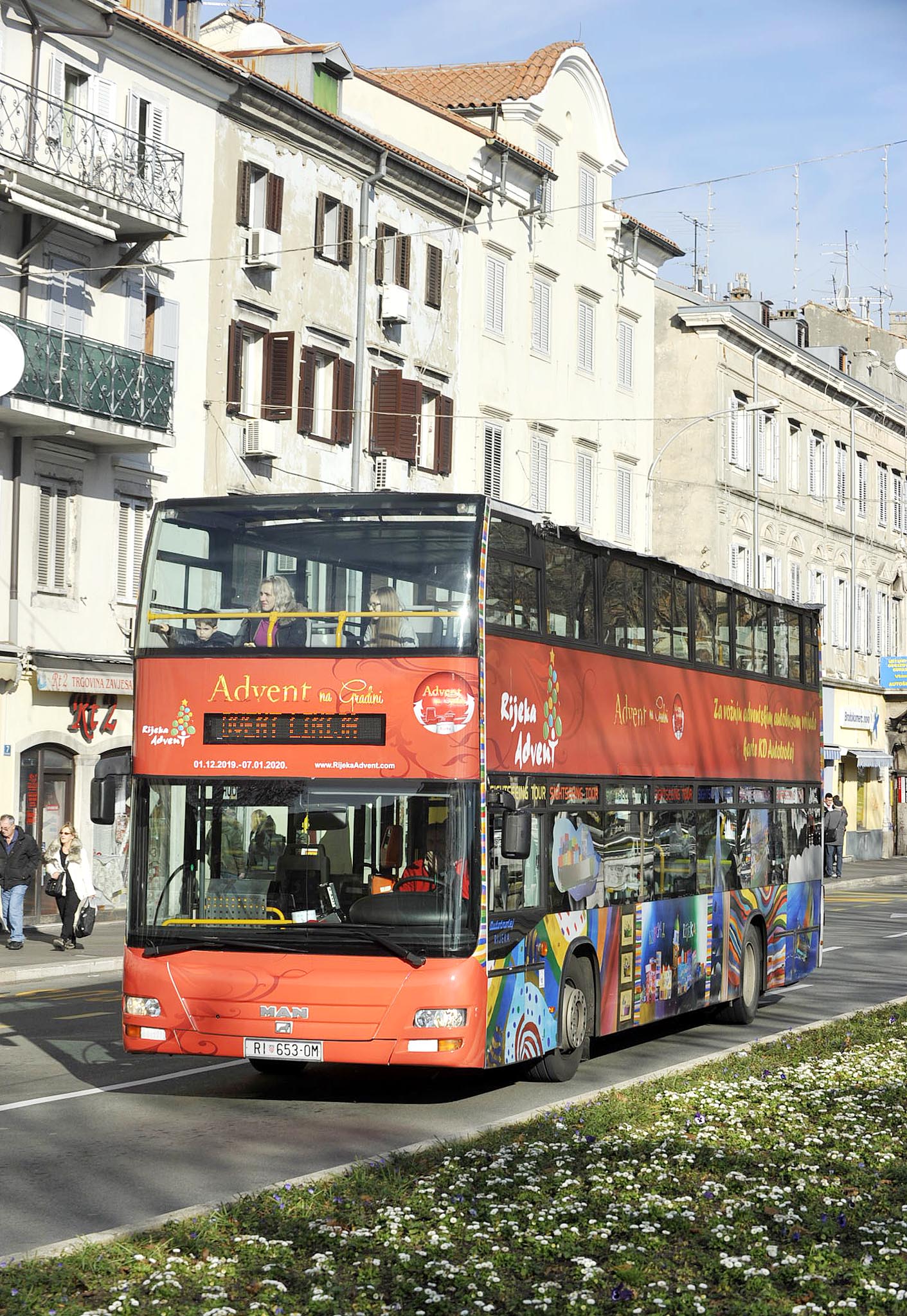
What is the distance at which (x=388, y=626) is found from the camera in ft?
40.3

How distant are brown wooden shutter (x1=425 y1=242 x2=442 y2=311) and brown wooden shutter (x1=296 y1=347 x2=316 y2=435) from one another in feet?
15.5

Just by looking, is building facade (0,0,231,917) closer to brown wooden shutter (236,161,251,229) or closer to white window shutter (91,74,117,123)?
white window shutter (91,74,117,123)

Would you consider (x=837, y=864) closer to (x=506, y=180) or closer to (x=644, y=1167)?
(x=506, y=180)

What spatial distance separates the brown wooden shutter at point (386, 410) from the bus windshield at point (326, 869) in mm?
26539

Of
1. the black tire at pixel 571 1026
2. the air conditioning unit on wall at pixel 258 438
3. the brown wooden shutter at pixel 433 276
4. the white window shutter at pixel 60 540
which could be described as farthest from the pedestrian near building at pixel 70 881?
the brown wooden shutter at pixel 433 276

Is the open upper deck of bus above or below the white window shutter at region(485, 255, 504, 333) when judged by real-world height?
below

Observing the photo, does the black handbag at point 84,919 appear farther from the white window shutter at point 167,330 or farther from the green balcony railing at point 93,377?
the white window shutter at point 167,330

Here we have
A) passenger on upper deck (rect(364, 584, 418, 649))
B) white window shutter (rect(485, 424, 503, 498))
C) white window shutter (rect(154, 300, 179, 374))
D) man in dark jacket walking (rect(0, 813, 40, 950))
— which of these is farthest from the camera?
white window shutter (rect(485, 424, 503, 498))

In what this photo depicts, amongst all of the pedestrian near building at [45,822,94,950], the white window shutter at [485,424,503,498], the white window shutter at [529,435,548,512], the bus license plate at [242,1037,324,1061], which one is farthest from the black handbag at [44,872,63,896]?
the white window shutter at [529,435,548,512]

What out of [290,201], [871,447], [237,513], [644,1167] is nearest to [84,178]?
[290,201]

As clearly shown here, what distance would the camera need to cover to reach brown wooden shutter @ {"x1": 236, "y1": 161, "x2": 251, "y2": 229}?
1366 inches

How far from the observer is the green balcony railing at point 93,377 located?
2852 centimetres

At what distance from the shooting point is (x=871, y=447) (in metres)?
66.4

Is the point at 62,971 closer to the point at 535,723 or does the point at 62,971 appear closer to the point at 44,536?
the point at 44,536
